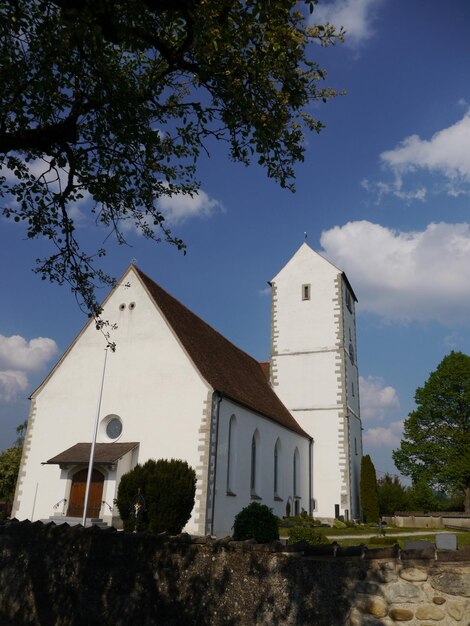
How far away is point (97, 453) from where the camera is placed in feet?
66.9

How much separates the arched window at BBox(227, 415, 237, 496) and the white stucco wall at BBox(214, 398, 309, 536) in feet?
0.21

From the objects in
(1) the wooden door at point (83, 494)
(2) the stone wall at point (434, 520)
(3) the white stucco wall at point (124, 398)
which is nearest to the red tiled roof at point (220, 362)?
(3) the white stucco wall at point (124, 398)

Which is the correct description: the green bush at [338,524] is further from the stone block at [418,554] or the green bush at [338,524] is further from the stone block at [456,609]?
the stone block at [456,609]

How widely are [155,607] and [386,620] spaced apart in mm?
2902

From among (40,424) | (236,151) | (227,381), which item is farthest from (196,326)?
(236,151)

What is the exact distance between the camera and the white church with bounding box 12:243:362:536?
66.3 ft

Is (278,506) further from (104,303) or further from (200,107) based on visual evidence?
(200,107)

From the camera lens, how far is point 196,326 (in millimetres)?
27094

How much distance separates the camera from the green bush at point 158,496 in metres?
16.3

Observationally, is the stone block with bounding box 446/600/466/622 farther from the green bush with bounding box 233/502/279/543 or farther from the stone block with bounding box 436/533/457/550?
the green bush with bounding box 233/502/279/543

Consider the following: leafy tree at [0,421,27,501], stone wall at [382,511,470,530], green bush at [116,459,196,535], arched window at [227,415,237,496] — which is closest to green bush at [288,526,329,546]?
green bush at [116,459,196,535]

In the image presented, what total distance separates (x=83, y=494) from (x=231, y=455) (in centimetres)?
601

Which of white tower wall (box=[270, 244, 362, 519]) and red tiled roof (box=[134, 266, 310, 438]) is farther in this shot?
white tower wall (box=[270, 244, 362, 519])

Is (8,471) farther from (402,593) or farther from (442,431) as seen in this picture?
(402,593)
